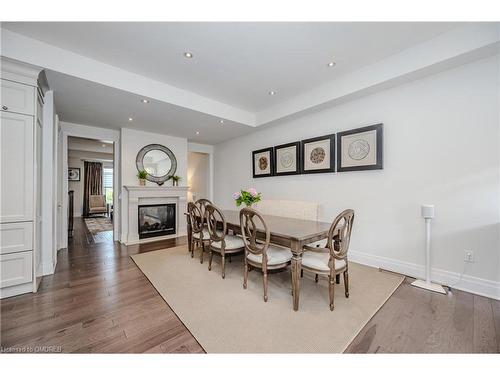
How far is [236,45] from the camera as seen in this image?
222 centimetres

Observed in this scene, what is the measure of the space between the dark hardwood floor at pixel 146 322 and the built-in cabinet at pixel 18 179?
27 centimetres

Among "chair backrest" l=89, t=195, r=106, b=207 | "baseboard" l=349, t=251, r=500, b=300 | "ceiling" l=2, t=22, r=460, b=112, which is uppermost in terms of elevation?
"ceiling" l=2, t=22, r=460, b=112

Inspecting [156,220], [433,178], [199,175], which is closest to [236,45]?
[433,178]

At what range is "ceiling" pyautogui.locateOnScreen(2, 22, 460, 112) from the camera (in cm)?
197

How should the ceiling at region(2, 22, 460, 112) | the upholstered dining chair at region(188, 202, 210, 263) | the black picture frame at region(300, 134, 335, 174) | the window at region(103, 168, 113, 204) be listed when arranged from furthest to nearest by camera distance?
the window at region(103, 168, 113, 204), the black picture frame at region(300, 134, 335, 174), the upholstered dining chair at region(188, 202, 210, 263), the ceiling at region(2, 22, 460, 112)

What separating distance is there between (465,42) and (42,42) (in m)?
4.35

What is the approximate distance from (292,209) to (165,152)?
338 cm

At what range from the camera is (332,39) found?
2.15 m

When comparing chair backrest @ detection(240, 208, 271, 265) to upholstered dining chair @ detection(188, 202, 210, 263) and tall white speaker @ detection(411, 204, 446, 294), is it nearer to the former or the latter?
upholstered dining chair @ detection(188, 202, 210, 263)

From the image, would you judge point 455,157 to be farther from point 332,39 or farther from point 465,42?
point 332,39

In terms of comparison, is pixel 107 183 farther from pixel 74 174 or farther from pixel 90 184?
pixel 74 174

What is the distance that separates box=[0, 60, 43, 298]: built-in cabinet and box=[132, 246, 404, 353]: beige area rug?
121 cm

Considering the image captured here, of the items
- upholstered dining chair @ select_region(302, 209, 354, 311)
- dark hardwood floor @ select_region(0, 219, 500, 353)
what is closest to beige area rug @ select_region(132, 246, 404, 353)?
dark hardwood floor @ select_region(0, 219, 500, 353)
